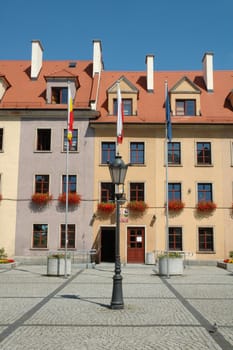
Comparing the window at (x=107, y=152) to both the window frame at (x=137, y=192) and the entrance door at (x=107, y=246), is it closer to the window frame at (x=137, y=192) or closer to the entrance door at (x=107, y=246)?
the window frame at (x=137, y=192)

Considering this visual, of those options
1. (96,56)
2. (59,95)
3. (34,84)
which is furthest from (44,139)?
(96,56)

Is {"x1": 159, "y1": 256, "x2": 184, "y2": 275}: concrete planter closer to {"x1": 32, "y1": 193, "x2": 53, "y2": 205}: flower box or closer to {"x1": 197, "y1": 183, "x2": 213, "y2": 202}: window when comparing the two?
{"x1": 197, "y1": 183, "x2": 213, "y2": 202}: window

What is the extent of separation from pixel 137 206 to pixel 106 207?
2.08 metres

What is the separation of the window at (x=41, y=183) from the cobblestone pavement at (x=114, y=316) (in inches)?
460

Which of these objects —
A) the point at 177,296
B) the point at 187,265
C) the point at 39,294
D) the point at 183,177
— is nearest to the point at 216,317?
the point at 177,296

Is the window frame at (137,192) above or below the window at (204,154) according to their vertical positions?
below

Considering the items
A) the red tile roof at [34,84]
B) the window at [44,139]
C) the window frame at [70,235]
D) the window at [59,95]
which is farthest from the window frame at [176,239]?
→ the window at [59,95]

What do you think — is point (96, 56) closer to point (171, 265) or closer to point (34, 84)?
point (34, 84)

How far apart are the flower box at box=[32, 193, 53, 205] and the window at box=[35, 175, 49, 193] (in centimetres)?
62

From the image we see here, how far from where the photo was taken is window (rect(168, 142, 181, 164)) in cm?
2844

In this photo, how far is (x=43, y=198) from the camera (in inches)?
1071

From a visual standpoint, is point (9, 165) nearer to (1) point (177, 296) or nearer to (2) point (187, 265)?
(2) point (187, 265)

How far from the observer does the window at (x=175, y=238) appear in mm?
27578

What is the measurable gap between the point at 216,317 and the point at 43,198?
62.0 feet
